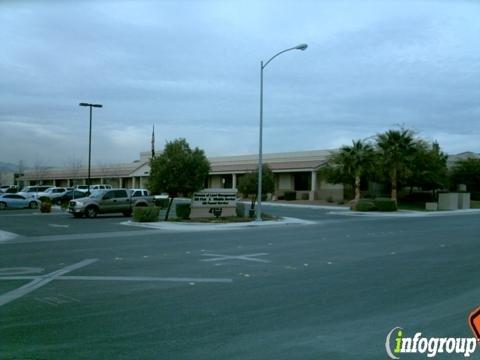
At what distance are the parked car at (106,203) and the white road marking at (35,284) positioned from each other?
21434 millimetres

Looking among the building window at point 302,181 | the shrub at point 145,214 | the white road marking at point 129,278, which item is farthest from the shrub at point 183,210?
the building window at point 302,181

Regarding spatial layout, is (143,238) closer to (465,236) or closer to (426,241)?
(426,241)

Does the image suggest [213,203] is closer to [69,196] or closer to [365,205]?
[365,205]

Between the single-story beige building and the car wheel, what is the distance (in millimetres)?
17288

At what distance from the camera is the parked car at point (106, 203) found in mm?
34594

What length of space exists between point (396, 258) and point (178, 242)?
7967mm

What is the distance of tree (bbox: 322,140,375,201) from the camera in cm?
5039

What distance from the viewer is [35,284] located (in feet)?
35.6

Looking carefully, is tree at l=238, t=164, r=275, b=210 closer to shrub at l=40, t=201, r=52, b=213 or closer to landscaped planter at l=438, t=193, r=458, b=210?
shrub at l=40, t=201, r=52, b=213

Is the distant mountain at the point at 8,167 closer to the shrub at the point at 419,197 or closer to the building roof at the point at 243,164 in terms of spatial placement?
the building roof at the point at 243,164

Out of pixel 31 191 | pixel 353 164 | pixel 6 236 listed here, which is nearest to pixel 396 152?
pixel 353 164

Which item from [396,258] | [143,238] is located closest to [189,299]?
[396,258]

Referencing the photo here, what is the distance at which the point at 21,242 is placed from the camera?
20.1 meters

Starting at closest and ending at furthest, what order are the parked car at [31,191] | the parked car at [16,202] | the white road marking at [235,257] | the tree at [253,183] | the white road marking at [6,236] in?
1. the white road marking at [235,257]
2. the white road marking at [6,236]
3. the tree at [253,183]
4. the parked car at [16,202]
5. the parked car at [31,191]
